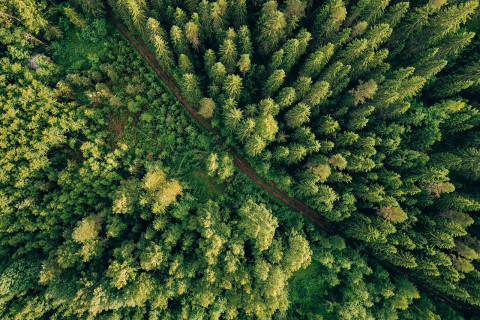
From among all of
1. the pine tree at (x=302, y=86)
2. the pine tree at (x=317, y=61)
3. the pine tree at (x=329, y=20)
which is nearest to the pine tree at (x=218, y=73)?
the pine tree at (x=302, y=86)

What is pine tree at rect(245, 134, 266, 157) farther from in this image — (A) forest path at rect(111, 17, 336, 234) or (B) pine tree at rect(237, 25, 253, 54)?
(B) pine tree at rect(237, 25, 253, 54)

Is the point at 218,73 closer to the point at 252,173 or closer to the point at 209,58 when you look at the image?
the point at 209,58

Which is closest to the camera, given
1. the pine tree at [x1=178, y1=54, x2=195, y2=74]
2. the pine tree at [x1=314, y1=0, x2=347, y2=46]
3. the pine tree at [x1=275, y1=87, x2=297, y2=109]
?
the pine tree at [x1=275, y1=87, x2=297, y2=109]

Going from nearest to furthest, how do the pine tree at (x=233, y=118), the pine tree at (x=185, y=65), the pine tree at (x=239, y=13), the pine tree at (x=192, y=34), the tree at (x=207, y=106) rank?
1. the pine tree at (x=192, y=34)
2. the pine tree at (x=233, y=118)
3. the pine tree at (x=185, y=65)
4. the pine tree at (x=239, y=13)
5. the tree at (x=207, y=106)

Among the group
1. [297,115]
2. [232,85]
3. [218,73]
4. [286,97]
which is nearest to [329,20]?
[286,97]

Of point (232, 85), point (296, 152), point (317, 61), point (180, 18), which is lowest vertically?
point (296, 152)

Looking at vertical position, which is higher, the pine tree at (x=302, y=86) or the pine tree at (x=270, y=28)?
the pine tree at (x=270, y=28)

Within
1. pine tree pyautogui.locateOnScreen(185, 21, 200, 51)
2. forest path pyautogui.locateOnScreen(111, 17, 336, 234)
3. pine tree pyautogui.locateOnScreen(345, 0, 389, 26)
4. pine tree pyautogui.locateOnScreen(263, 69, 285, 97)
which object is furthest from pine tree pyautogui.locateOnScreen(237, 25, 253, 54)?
pine tree pyautogui.locateOnScreen(345, 0, 389, 26)

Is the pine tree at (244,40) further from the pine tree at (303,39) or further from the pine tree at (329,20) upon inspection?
the pine tree at (329,20)
